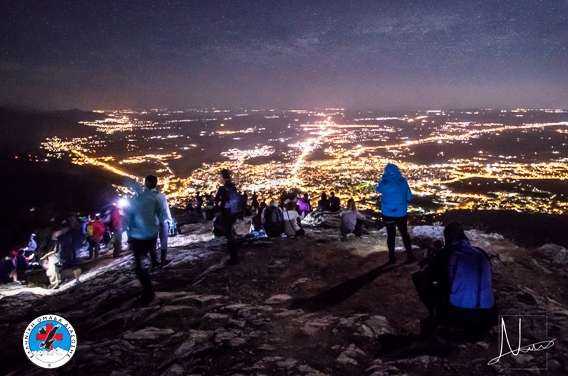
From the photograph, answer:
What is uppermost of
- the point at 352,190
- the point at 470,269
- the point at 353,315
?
the point at 470,269

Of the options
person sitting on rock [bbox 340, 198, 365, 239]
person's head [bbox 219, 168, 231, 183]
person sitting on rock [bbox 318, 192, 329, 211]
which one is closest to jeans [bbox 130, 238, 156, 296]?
person's head [bbox 219, 168, 231, 183]

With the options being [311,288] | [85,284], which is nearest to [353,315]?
[311,288]

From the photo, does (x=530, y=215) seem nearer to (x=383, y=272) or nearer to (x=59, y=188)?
(x=383, y=272)

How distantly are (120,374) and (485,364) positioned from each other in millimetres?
4863

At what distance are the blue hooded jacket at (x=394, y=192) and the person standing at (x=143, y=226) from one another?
194 inches

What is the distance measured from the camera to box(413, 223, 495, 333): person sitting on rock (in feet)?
15.3

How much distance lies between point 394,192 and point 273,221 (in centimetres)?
492

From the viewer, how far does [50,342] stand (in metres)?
5.82

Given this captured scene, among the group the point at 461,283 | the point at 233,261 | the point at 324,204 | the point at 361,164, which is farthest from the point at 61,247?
the point at 361,164

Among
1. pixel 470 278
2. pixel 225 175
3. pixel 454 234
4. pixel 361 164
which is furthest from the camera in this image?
pixel 361 164

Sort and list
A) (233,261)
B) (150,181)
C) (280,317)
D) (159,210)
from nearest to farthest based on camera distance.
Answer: (280,317) → (159,210) → (150,181) → (233,261)

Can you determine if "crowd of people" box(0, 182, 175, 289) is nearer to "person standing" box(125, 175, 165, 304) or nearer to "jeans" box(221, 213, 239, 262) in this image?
"jeans" box(221, 213, 239, 262)

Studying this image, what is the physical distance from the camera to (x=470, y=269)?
4668mm
